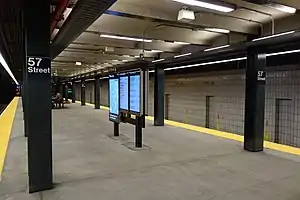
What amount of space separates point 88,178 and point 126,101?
2.90 m

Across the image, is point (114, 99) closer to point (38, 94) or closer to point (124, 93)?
point (124, 93)

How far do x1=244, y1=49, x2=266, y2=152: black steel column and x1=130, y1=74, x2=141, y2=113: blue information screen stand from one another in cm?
238

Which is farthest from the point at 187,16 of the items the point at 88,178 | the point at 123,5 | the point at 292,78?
the point at 292,78

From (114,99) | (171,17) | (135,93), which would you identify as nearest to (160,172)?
(135,93)

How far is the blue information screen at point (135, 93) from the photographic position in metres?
6.00

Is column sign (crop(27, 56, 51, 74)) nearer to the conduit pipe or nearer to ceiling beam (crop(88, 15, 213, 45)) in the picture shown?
the conduit pipe

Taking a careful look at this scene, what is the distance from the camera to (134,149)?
600 centimetres

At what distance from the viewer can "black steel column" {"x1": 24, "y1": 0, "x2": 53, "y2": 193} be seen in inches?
134

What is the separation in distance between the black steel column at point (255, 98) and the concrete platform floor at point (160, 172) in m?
0.30

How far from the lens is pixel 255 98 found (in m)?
5.73

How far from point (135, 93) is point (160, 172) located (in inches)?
91.3

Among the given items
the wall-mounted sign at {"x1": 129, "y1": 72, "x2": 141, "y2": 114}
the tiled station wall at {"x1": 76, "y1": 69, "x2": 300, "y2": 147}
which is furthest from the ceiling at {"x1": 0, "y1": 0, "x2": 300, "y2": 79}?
the tiled station wall at {"x1": 76, "y1": 69, "x2": 300, "y2": 147}

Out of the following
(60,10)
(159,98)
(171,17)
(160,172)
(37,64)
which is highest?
(171,17)

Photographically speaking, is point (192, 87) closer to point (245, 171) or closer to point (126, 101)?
point (126, 101)
